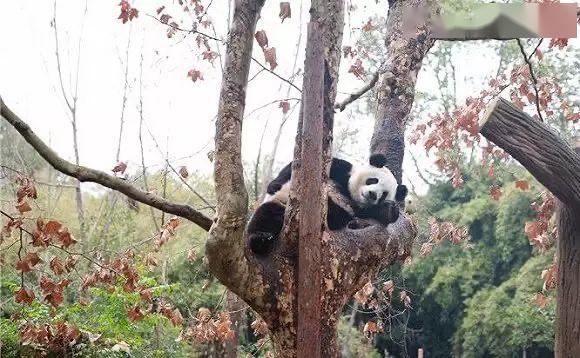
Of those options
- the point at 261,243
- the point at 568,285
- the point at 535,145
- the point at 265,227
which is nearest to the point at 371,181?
the point at 535,145

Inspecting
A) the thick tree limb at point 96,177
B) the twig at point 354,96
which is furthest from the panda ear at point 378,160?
the thick tree limb at point 96,177

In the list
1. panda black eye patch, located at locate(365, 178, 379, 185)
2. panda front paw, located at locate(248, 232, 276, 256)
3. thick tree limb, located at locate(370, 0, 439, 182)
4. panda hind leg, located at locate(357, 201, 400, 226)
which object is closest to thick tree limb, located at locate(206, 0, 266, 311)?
panda front paw, located at locate(248, 232, 276, 256)

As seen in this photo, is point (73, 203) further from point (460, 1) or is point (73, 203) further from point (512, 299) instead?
point (460, 1)

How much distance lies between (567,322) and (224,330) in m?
2.59

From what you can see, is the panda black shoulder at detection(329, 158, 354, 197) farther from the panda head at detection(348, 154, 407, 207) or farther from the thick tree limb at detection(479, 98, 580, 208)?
the thick tree limb at detection(479, 98, 580, 208)

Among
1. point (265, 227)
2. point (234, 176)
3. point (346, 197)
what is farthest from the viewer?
point (346, 197)

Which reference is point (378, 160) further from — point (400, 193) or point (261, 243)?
point (261, 243)

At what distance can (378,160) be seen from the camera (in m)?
4.05

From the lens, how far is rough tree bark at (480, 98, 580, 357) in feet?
11.8

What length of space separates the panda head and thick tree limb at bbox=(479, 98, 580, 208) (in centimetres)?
71

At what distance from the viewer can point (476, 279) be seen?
11.2 metres

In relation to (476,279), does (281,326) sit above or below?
below

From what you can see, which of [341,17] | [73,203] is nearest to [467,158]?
[73,203]

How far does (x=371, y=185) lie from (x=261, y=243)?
1635 millimetres
